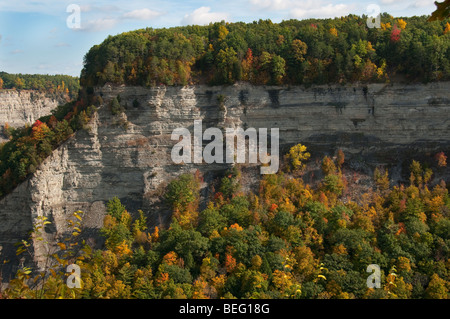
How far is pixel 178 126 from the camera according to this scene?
1341 inches

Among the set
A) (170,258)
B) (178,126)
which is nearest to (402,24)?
(178,126)

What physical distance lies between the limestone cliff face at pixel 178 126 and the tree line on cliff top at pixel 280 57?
1064 millimetres

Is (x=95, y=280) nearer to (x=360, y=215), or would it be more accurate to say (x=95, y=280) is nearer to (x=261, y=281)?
(x=261, y=281)

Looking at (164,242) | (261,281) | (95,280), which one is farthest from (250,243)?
(95,280)

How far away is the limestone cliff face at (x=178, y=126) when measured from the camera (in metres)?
31.8

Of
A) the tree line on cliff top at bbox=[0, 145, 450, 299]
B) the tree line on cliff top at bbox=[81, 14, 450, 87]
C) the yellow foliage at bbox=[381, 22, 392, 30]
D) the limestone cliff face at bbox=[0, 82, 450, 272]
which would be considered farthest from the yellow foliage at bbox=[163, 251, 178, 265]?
the yellow foliage at bbox=[381, 22, 392, 30]

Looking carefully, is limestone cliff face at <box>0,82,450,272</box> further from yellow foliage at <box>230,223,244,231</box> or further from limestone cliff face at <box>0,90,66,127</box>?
limestone cliff face at <box>0,90,66,127</box>

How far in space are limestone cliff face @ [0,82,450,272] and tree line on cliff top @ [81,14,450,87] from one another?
106 centimetres

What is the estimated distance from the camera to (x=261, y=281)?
73.8ft

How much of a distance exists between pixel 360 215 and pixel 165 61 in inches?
810

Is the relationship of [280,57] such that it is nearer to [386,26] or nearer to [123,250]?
[386,26]

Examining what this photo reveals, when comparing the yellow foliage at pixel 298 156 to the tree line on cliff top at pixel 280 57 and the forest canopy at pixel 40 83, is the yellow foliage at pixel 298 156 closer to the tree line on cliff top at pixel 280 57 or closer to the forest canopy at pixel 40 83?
the tree line on cliff top at pixel 280 57

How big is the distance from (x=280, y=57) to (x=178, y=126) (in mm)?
11064

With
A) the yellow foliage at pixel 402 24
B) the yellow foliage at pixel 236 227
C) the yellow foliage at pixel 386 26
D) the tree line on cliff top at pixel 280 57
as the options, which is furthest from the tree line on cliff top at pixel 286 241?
Answer: the yellow foliage at pixel 402 24
